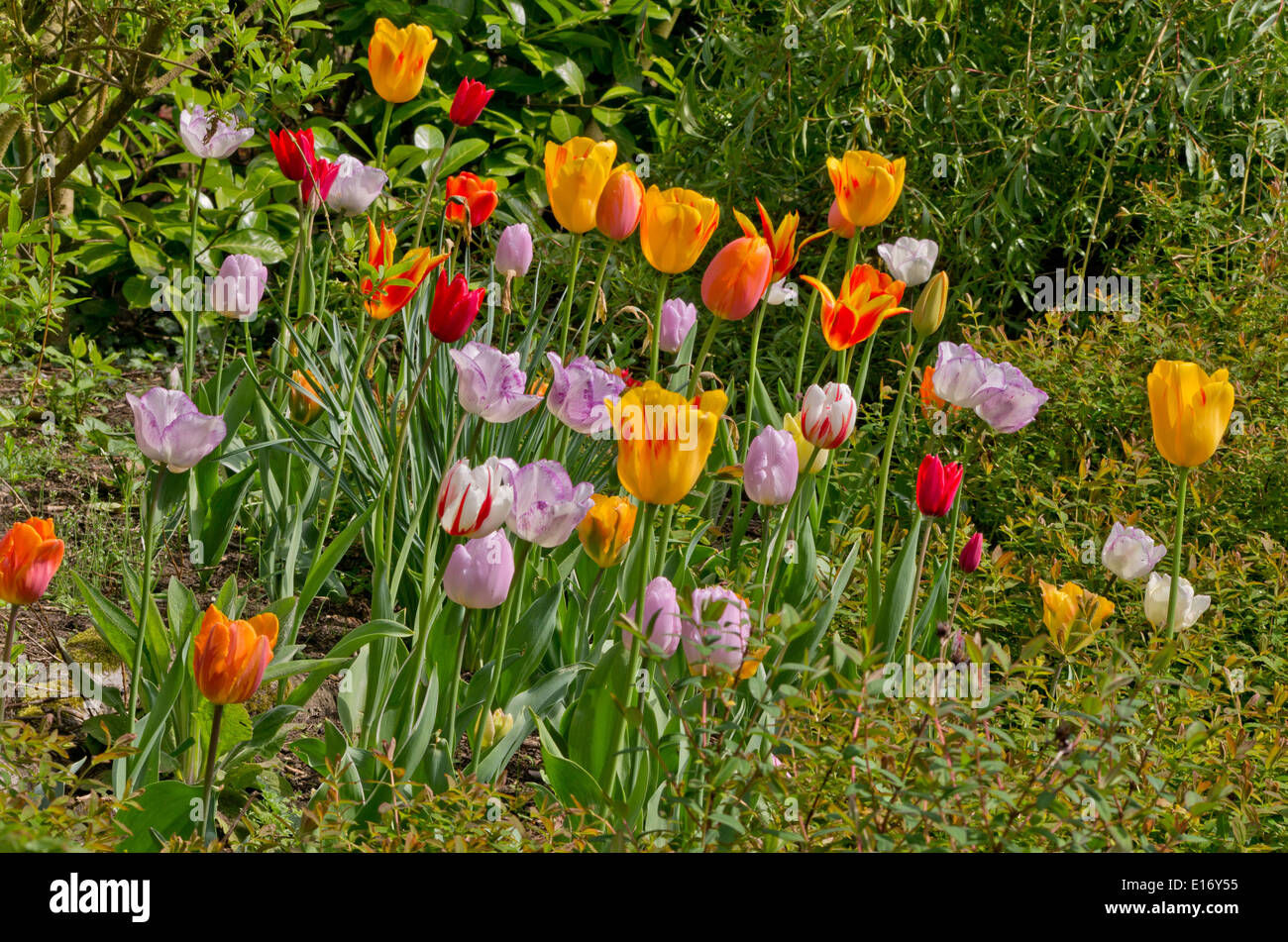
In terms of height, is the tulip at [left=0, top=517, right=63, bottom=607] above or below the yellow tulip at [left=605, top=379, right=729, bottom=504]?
below

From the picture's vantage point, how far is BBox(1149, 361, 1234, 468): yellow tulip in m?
1.57

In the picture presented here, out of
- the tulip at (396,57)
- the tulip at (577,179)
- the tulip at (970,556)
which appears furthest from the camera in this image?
the tulip at (396,57)

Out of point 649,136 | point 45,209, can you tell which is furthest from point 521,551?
point 649,136

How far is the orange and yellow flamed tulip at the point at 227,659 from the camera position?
132 centimetres

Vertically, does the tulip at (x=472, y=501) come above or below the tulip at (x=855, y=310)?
below

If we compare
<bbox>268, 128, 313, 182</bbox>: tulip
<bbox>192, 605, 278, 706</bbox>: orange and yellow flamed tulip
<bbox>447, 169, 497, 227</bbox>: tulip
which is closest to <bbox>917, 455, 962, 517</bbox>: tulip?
<bbox>192, 605, 278, 706</bbox>: orange and yellow flamed tulip

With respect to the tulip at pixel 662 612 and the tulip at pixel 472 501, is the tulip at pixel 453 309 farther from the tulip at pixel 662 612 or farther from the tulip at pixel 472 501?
the tulip at pixel 662 612

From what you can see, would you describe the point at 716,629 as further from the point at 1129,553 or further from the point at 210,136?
the point at 210,136

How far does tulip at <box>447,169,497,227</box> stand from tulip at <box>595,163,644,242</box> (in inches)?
15.0

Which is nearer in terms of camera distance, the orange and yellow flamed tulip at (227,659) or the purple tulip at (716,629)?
the purple tulip at (716,629)

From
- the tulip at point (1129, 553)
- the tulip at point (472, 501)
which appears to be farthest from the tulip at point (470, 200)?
the tulip at point (1129, 553)

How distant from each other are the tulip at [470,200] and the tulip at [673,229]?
20.1 inches

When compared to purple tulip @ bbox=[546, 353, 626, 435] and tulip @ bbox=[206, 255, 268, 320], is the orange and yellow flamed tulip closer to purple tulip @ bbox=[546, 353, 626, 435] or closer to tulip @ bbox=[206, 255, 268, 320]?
purple tulip @ bbox=[546, 353, 626, 435]
